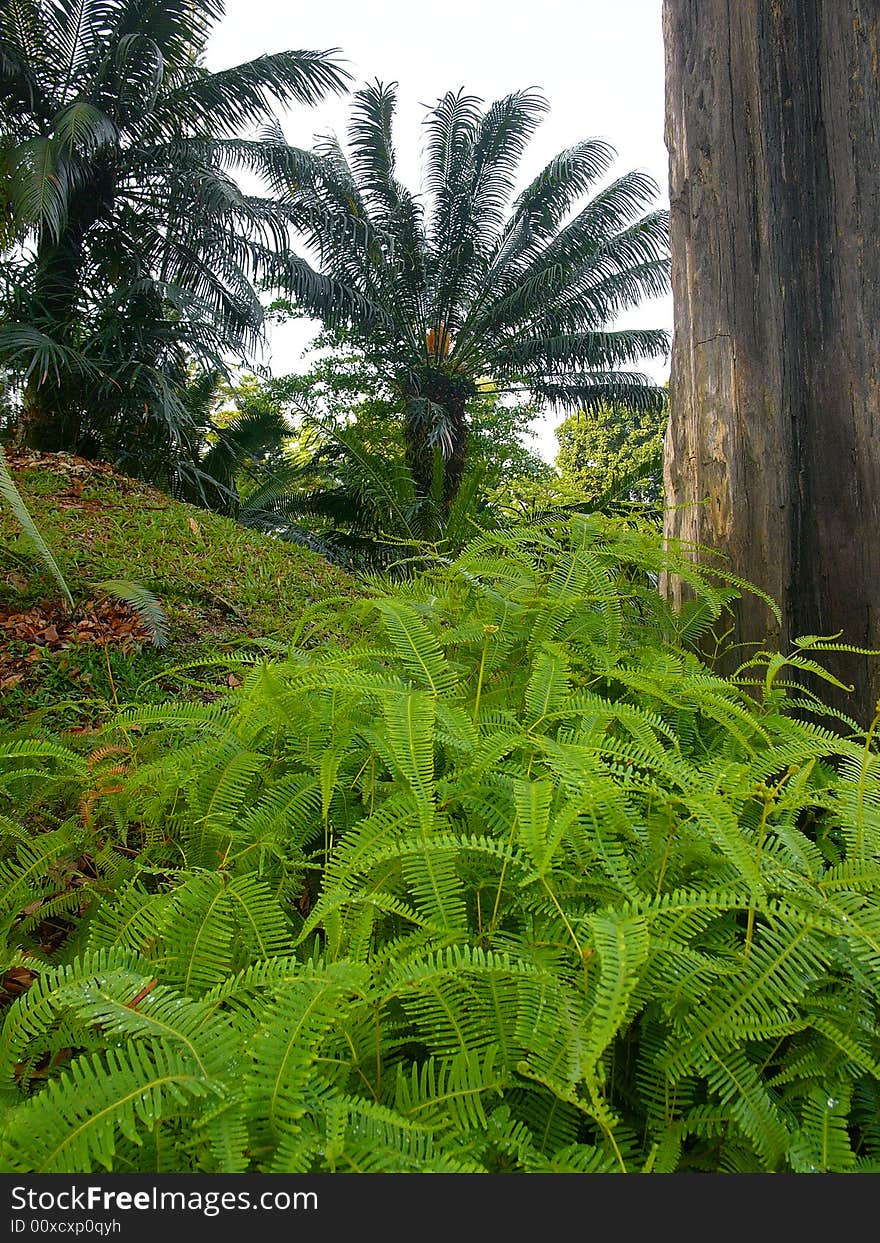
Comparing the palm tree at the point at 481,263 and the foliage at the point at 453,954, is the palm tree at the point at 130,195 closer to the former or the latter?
the palm tree at the point at 481,263

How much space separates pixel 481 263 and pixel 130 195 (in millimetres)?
6468

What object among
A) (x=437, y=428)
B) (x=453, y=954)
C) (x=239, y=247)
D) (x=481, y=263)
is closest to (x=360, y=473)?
(x=437, y=428)

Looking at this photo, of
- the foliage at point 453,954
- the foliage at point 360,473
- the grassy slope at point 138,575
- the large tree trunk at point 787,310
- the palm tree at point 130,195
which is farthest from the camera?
the foliage at point 360,473

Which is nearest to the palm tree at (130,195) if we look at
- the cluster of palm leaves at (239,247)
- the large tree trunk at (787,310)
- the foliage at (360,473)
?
the cluster of palm leaves at (239,247)

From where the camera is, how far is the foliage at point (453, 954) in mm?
790

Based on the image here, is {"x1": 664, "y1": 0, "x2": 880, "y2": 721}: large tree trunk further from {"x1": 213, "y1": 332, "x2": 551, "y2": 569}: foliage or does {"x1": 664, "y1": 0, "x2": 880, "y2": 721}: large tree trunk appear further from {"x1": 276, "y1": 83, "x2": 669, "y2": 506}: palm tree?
{"x1": 276, "y1": 83, "x2": 669, "y2": 506}: palm tree

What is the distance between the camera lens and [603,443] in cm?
2091

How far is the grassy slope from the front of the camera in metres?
3.95

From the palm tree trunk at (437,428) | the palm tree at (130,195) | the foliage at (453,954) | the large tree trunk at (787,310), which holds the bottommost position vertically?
the foliage at (453,954)

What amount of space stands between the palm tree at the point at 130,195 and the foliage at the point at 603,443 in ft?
25.0

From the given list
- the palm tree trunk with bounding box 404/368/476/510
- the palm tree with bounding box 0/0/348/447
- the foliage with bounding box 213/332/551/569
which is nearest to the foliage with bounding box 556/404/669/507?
the foliage with bounding box 213/332/551/569

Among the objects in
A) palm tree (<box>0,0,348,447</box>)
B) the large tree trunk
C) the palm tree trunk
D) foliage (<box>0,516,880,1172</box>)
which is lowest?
foliage (<box>0,516,880,1172</box>)

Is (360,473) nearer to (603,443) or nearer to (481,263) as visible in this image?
(481,263)

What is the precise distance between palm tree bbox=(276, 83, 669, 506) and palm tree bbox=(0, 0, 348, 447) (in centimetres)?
240
